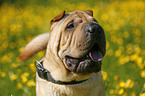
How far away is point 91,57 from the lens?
1.89m

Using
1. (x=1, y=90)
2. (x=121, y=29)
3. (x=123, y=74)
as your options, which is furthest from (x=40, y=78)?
(x=121, y=29)

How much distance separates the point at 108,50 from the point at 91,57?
89.1 inches

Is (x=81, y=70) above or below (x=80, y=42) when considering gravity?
below

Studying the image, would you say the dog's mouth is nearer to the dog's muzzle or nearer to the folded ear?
the dog's muzzle

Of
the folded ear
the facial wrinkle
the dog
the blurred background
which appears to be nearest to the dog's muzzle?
the dog

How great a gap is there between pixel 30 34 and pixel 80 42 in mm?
4135

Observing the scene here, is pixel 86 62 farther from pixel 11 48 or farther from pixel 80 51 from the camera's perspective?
pixel 11 48

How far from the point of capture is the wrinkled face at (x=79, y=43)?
182cm

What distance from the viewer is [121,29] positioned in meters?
5.10

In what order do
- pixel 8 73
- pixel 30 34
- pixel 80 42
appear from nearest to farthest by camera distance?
pixel 80 42
pixel 8 73
pixel 30 34

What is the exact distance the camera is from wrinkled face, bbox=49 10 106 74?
182 centimetres

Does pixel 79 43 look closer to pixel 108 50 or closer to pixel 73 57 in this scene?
pixel 73 57

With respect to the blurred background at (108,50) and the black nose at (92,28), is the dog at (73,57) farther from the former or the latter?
the blurred background at (108,50)

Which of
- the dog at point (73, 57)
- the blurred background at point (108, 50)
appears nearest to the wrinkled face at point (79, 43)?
the dog at point (73, 57)
